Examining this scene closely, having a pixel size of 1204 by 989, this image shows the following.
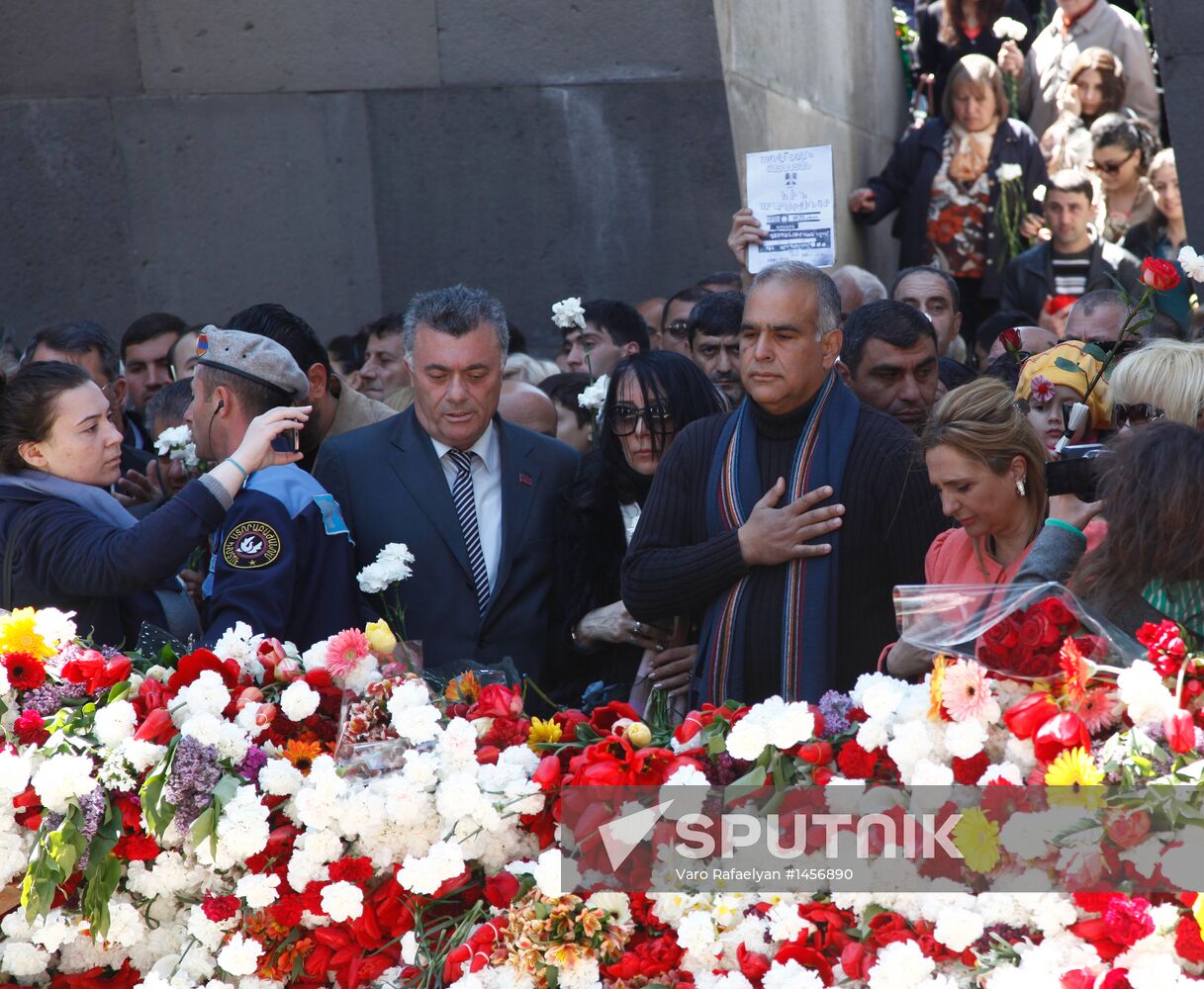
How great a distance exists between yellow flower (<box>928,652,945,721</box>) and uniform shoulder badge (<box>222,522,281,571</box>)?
1.85 metres

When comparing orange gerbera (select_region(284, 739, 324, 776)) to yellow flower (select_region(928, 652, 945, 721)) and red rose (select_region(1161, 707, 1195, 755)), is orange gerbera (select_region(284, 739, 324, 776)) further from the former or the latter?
red rose (select_region(1161, 707, 1195, 755))

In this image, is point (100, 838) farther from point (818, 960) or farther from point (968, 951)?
point (968, 951)

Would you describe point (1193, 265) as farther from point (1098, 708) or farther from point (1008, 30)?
point (1008, 30)

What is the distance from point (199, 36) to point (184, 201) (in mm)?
789

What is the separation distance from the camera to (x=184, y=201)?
7.83 metres

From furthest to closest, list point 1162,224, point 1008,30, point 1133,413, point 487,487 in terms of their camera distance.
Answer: point 1008,30 < point 1162,224 < point 487,487 < point 1133,413

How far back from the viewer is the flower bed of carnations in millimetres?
2637

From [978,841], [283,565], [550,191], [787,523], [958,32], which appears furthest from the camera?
[958,32]

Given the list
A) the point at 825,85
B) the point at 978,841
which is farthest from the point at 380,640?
the point at 825,85

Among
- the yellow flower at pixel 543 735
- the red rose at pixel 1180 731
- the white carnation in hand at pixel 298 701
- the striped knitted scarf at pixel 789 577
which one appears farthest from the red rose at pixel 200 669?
the red rose at pixel 1180 731

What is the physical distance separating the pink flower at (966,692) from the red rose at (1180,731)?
0.31 m

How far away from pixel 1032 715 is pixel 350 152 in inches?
230

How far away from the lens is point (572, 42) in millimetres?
7754

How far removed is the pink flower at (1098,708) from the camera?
2.70 metres
